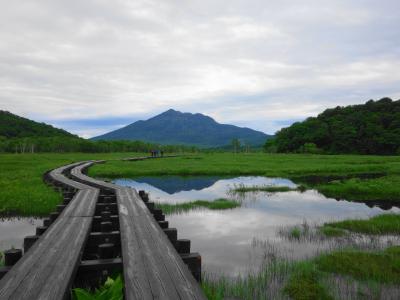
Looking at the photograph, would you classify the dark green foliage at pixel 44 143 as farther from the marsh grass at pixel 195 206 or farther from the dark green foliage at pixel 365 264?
the dark green foliage at pixel 365 264

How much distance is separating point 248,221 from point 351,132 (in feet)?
330

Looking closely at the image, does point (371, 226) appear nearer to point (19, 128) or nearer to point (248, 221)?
point (248, 221)

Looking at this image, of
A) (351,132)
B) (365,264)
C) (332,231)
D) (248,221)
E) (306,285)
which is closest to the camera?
(306,285)

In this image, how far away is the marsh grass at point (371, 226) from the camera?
12.6m

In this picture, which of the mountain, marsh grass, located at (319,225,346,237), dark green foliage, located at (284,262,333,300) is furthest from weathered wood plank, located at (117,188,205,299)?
the mountain

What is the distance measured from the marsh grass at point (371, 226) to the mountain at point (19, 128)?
Result: 609ft

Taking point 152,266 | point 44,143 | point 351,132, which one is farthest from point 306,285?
point 44,143

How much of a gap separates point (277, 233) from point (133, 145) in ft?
500

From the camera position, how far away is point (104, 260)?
20.6 feet

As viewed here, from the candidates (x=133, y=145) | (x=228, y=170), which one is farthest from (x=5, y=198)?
(x=133, y=145)

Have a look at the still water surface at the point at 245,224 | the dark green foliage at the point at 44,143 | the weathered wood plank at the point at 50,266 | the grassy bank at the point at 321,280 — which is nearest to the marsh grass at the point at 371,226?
the still water surface at the point at 245,224

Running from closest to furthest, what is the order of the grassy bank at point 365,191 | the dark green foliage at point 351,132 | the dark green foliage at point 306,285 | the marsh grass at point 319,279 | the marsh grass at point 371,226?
the dark green foliage at point 306,285
the marsh grass at point 319,279
the marsh grass at point 371,226
the grassy bank at point 365,191
the dark green foliage at point 351,132

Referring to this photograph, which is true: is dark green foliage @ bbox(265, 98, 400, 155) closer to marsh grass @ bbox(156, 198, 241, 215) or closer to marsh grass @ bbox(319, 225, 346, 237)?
marsh grass @ bbox(156, 198, 241, 215)

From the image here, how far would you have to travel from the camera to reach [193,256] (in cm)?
640
